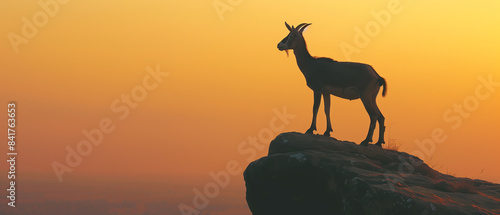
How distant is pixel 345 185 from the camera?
48.2 feet

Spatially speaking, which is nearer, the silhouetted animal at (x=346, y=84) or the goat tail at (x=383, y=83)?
the silhouetted animal at (x=346, y=84)

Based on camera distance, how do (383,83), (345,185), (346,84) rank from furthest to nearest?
1. (383,83)
2. (346,84)
3. (345,185)

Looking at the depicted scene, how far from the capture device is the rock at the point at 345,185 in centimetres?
1391

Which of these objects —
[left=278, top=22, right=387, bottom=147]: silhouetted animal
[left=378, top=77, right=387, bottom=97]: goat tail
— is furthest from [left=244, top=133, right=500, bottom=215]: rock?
[left=378, top=77, right=387, bottom=97]: goat tail

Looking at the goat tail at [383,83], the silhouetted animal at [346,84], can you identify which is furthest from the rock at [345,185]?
the goat tail at [383,83]

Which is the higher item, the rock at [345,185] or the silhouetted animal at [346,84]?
the silhouetted animal at [346,84]

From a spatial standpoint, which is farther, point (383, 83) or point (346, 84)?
point (383, 83)

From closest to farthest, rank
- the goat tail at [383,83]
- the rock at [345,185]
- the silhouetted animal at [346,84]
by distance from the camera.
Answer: the rock at [345,185], the silhouetted animal at [346,84], the goat tail at [383,83]

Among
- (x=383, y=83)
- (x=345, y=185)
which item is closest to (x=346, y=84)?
(x=383, y=83)

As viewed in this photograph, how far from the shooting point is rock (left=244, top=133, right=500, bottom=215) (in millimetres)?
13914

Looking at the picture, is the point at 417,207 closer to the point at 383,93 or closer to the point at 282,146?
the point at 282,146

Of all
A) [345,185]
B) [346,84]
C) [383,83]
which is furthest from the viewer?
[383,83]

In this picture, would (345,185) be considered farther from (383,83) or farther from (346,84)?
(383,83)

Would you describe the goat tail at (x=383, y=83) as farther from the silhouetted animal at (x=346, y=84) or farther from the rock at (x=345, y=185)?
the rock at (x=345, y=185)
